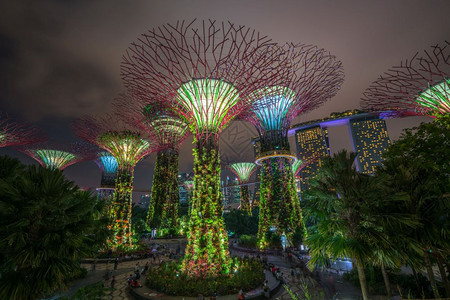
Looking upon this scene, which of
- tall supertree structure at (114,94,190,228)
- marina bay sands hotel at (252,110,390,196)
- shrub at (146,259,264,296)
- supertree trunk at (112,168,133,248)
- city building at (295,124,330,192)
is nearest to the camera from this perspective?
shrub at (146,259,264,296)

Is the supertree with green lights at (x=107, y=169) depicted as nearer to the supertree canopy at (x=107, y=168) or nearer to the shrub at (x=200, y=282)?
the supertree canopy at (x=107, y=168)

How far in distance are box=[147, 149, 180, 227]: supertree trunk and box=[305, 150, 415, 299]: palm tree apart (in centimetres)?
3136

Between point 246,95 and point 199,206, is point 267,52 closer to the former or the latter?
point 246,95

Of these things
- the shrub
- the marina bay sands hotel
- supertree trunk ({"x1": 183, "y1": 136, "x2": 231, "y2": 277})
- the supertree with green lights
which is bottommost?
the shrub

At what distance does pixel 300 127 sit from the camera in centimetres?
10644

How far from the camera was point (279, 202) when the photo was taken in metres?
22.4

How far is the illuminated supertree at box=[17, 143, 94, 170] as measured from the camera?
132 feet

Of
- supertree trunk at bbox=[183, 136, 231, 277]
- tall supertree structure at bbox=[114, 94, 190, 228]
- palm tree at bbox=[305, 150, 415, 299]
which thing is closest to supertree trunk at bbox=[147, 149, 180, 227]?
tall supertree structure at bbox=[114, 94, 190, 228]

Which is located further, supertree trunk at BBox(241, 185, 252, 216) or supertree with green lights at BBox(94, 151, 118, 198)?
supertree with green lights at BBox(94, 151, 118, 198)

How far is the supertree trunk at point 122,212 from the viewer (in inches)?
814

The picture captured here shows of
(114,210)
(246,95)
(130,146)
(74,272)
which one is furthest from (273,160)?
(74,272)

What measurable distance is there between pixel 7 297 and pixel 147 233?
111ft

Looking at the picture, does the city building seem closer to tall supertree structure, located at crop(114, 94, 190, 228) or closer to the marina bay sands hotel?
the marina bay sands hotel

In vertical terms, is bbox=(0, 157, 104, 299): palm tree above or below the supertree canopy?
below
